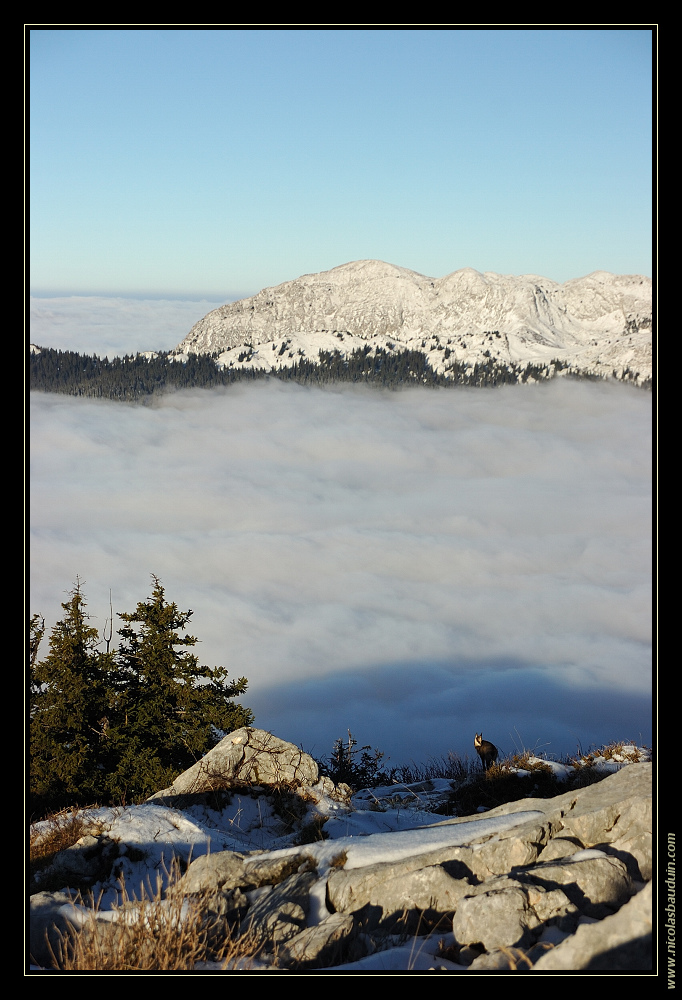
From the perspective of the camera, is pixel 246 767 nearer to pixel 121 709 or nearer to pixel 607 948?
pixel 121 709

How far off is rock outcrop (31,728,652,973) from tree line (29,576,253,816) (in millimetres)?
6679

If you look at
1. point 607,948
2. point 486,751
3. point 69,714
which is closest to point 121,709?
point 69,714

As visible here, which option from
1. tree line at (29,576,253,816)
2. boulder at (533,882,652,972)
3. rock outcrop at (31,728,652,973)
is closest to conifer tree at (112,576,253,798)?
tree line at (29,576,253,816)

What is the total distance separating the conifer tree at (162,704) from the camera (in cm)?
1459

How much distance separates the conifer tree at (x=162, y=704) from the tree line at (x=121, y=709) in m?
0.02

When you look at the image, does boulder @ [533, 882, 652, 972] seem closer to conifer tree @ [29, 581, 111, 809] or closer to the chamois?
the chamois

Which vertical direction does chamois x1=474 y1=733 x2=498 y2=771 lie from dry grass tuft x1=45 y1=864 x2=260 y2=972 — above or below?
below

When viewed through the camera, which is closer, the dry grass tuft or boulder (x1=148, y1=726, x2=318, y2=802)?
the dry grass tuft

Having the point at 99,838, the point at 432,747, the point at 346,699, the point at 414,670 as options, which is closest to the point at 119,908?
the point at 99,838

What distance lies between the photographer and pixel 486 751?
1284 centimetres

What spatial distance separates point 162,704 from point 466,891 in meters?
11.5

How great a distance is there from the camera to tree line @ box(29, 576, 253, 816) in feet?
46.5
